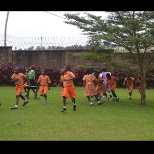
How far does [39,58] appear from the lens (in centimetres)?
2600

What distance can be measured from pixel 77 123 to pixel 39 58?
16.6 metres

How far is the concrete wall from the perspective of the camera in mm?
25719

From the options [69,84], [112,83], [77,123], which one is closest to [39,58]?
[112,83]

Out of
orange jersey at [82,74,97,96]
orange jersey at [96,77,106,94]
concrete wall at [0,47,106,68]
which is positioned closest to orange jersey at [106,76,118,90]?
orange jersey at [96,77,106,94]

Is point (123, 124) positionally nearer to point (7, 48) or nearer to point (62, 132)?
point (62, 132)

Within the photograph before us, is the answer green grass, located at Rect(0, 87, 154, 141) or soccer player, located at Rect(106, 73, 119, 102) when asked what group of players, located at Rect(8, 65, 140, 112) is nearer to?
soccer player, located at Rect(106, 73, 119, 102)

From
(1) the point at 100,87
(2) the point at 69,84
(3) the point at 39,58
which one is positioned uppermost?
(3) the point at 39,58

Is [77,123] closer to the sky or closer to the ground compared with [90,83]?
closer to the ground

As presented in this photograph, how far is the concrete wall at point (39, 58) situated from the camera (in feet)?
84.4

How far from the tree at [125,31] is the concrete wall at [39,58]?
10240mm

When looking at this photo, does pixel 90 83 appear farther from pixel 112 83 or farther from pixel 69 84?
pixel 69 84

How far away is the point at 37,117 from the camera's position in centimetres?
1088

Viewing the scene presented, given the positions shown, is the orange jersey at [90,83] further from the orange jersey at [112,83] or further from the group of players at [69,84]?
the orange jersey at [112,83]
